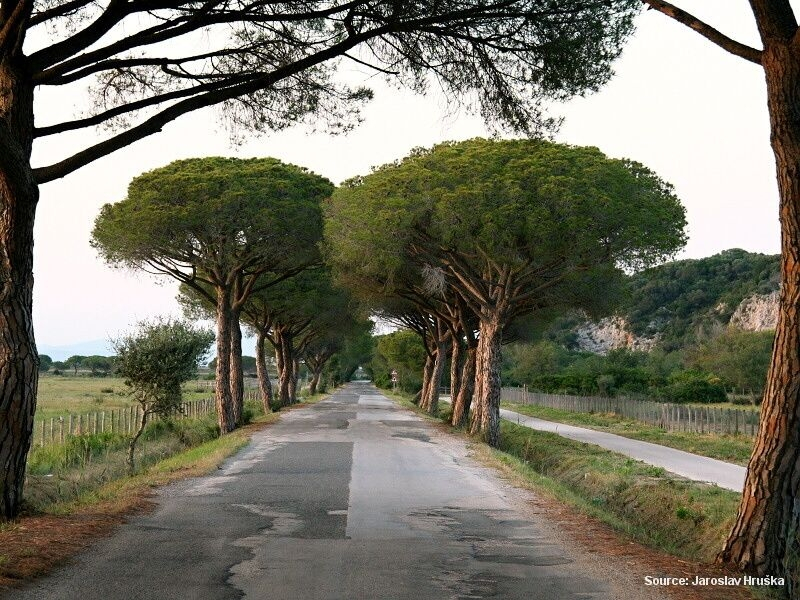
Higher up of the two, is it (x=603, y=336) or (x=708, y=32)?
(x=603, y=336)

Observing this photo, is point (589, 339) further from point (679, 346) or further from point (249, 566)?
point (249, 566)

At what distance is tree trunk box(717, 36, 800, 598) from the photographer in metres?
8.21

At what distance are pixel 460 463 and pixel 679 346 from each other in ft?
285

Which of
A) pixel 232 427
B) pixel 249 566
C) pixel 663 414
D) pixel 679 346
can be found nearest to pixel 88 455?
pixel 232 427

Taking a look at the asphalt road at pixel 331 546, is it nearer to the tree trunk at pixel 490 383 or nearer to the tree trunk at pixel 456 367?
the tree trunk at pixel 490 383

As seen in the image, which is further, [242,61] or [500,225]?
[500,225]

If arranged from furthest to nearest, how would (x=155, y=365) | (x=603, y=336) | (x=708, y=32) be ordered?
1. (x=603, y=336)
2. (x=155, y=365)
3. (x=708, y=32)

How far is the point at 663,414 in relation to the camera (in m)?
41.7

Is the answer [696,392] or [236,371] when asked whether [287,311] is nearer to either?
[236,371]

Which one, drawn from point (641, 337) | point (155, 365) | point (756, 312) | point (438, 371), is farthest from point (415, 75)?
point (641, 337)

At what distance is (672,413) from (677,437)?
577cm

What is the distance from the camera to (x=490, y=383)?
28062mm

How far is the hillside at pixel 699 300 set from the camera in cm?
9744

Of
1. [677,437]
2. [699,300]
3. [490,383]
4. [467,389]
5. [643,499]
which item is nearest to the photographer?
[643,499]
